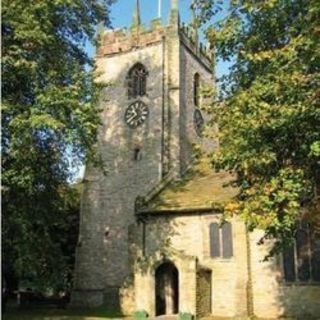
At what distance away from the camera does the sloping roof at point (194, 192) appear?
30.3m

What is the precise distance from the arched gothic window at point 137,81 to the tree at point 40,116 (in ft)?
59.9

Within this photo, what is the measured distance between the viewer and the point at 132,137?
137 feet

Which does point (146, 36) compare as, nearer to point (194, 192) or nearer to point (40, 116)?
point (194, 192)

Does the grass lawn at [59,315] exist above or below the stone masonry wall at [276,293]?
below

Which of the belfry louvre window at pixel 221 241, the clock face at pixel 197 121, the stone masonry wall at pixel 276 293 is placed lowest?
the stone masonry wall at pixel 276 293

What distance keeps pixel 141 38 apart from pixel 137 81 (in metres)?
3.84

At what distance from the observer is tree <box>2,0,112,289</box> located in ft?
66.4

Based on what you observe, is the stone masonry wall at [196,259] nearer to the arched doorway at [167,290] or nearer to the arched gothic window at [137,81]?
the arched doorway at [167,290]

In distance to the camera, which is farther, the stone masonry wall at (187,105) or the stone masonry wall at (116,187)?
the stone masonry wall at (187,105)

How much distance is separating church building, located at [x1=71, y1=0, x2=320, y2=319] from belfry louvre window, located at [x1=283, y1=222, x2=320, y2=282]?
48 millimetres

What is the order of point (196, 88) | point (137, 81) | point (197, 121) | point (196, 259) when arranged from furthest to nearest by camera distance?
point (196, 88) → point (197, 121) → point (137, 81) → point (196, 259)

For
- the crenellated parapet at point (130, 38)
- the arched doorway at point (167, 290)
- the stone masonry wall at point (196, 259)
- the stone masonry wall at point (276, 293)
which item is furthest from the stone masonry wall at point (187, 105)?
the stone masonry wall at point (276, 293)

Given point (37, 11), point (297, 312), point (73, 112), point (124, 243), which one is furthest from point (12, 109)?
point (124, 243)

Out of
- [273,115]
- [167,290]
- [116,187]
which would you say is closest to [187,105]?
[116,187]
